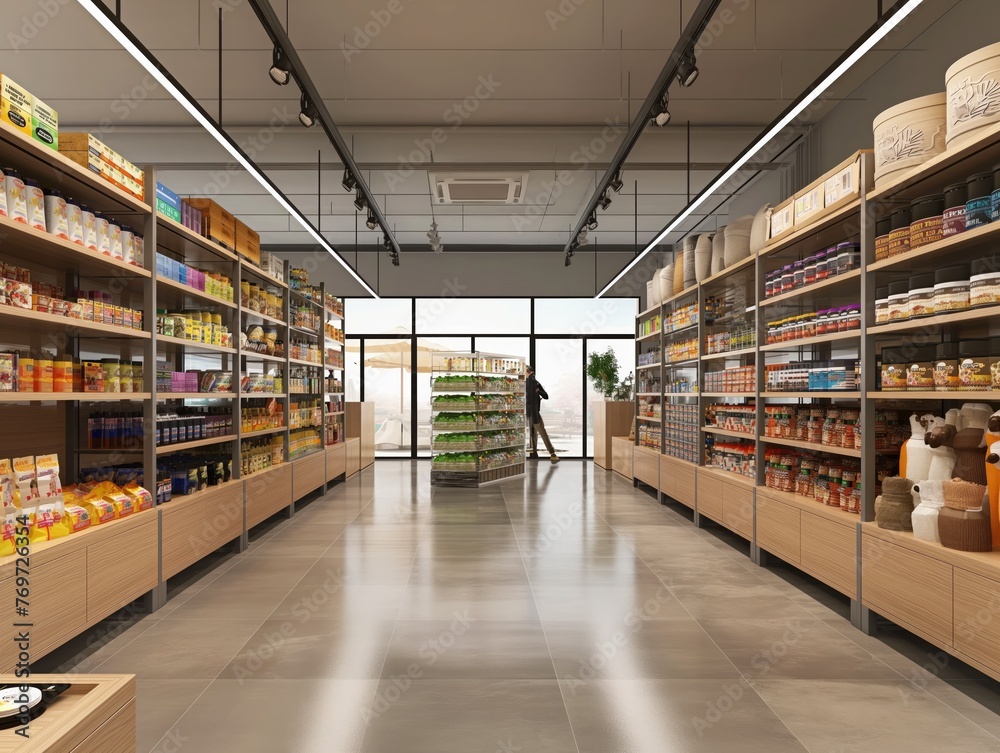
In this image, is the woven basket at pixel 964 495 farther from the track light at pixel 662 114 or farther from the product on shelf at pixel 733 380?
the track light at pixel 662 114

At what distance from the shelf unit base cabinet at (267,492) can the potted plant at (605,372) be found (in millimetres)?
7347

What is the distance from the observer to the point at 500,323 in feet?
47.2

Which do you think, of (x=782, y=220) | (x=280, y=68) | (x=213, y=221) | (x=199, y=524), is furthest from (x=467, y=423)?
(x=280, y=68)

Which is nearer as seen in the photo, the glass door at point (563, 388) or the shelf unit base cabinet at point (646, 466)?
the shelf unit base cabinet at point (646, 466)

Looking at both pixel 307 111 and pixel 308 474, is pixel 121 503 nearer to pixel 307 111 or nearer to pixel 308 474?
pixel 307 111

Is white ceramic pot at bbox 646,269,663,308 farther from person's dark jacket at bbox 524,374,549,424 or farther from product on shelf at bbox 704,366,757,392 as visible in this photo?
person's dark jacket at bbox 524,374,549,424

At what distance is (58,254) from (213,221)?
6.02 feet

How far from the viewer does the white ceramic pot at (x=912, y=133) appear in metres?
3.64

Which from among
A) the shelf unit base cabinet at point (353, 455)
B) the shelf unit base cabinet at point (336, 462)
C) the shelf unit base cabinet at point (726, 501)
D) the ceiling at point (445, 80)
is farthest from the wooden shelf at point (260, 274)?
the shelf unit base cabinet at point (726, 501)

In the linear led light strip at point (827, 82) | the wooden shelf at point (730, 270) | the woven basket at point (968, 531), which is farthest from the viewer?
the wooden shelf at point (730, 270)

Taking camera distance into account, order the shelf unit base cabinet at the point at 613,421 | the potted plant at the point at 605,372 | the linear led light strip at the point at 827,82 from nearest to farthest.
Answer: the linear led light strip at the point at 827,82 → the shelf unit base cabinet at the point at 613,421 → the potted plant at the point at 605,372

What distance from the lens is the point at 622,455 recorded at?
11.5 metres

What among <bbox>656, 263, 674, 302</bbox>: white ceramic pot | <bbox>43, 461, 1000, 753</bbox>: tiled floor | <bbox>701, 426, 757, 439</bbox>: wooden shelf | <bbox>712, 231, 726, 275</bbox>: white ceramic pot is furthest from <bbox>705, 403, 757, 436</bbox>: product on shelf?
<bbox>656, 263, 674, 302</bbox>: white ceramic pot

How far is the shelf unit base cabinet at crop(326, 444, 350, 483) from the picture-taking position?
9.73 m
